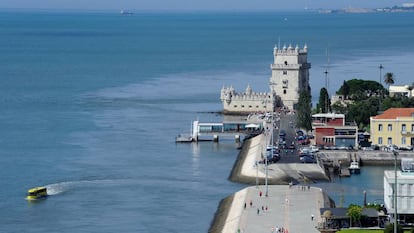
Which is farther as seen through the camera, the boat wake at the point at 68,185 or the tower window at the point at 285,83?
the tower window at the point at 285,83

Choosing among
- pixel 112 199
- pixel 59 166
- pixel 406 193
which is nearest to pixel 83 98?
pixel 59 166

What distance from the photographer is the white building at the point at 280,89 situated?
9338cm

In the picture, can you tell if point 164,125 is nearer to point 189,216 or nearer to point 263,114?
point 263,114

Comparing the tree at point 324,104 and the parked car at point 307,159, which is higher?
the tree at point 324,104

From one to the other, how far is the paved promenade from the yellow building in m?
13.5

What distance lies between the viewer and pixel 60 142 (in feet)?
254

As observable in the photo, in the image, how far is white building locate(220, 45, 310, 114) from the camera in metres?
93.4

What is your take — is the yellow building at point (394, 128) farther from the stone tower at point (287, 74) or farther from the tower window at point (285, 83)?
the tower window at point (285, 83)

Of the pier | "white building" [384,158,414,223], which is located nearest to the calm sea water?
the pier

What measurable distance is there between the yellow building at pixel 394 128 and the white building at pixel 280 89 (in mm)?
22029

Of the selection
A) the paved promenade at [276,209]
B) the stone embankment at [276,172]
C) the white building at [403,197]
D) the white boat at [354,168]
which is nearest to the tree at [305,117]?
the stone embankment at [276,172]

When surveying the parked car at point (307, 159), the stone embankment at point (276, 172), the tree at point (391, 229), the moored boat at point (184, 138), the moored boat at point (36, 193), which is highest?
the moored boat at point (184, 138)

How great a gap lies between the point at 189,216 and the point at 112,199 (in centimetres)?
522

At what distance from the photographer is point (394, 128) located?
70625 millimetres
